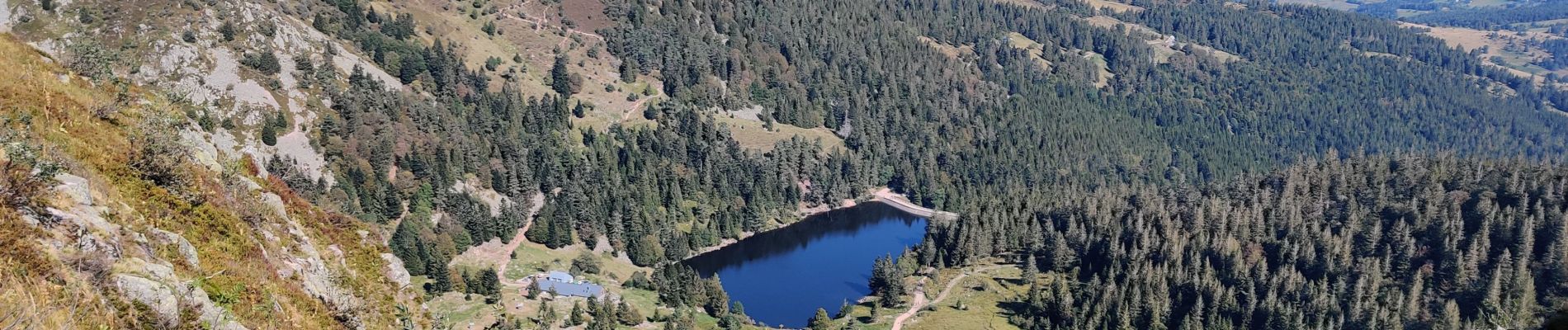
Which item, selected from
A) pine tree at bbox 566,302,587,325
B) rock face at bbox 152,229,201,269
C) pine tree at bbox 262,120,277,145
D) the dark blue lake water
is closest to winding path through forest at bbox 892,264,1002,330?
the dark blue lake water

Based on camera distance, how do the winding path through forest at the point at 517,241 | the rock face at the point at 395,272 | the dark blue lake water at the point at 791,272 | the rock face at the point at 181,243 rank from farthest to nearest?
the dark blue lake water at the point at 791,272 → the winding path through forest at the point at 517,241 → the rock face at the point at 395,272 → the rock face at the point at 181,243

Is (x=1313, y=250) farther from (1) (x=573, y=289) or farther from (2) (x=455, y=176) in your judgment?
(2) (x=455, y=176)

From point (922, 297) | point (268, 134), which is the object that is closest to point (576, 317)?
point (922, 297)

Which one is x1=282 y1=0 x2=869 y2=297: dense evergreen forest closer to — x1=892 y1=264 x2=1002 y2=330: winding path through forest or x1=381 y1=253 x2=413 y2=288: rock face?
x1=892 y1=264 x2=1002 y2=330: winding path through forest

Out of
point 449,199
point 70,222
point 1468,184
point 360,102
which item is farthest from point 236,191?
point 1468,184

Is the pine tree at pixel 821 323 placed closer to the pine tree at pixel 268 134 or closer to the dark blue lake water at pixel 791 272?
the dark blue lake water at pixel 791 272

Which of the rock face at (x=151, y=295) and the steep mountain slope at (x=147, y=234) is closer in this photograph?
the steep mountain slope at (x=147, y=234)

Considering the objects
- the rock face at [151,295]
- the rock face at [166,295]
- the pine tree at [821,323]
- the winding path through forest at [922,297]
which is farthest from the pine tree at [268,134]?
the rock face at [151,295]

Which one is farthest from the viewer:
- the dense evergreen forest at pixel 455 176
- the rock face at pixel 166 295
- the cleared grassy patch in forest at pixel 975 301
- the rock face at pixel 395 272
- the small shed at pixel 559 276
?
the dense evergreen forest at pixel 455 176

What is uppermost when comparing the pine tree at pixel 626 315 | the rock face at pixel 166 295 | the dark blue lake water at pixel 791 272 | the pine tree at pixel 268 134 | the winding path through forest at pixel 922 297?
the rock face at pixel 166 295
